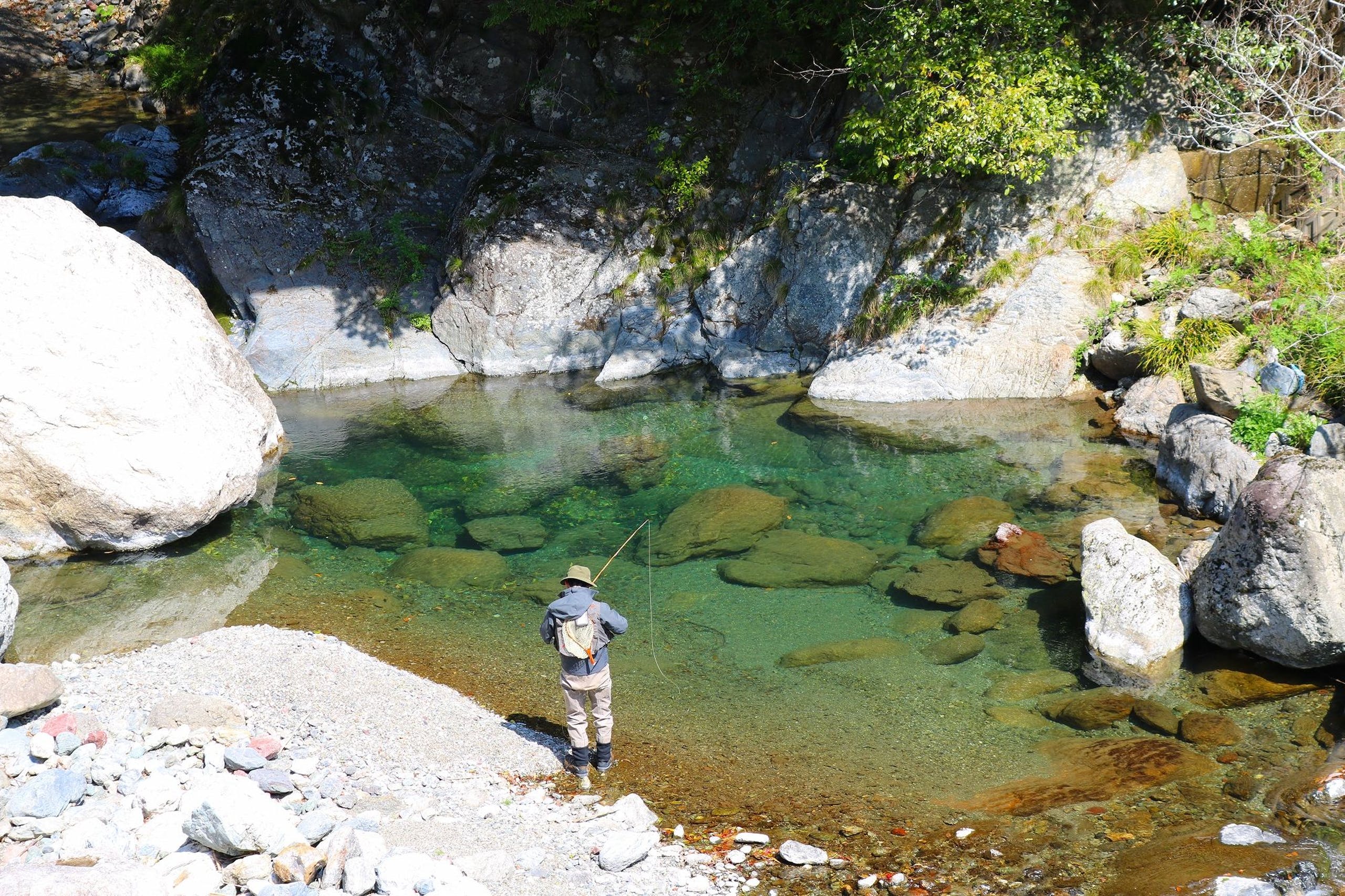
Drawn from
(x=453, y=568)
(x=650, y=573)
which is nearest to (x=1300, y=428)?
(x=650, y=573)

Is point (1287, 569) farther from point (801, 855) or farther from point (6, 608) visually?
point (6, 608)

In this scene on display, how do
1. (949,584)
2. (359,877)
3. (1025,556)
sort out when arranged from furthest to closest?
(1025,556), (949,584), (359,877)

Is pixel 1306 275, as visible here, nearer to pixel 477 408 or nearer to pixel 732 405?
pixel 732 405

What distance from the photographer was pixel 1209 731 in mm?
Answer: 7312

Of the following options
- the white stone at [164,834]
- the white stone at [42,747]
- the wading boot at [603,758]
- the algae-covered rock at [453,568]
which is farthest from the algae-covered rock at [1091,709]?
the white stone at [42,747]

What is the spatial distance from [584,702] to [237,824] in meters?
A: 2.47

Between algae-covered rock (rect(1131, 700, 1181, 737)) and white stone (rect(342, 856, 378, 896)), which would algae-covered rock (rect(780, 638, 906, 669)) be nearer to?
algae-covered rock (rect(1131, 700, 1181, 737))

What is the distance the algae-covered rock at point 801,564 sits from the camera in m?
10.5

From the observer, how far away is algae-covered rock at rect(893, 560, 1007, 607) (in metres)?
9.73

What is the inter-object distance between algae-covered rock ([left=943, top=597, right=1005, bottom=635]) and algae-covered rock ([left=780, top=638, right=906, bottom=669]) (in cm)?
61

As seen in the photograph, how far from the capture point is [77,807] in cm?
609

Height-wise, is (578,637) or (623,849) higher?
(578,637)

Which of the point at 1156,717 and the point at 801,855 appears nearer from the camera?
the point at 801,855

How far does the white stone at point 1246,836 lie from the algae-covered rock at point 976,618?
3.20 meters
